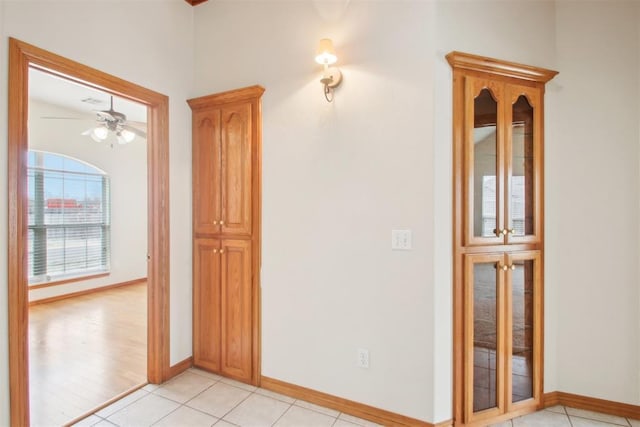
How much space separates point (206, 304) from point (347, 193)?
155 cm

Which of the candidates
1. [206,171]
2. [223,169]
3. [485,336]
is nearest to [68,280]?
[206,171]

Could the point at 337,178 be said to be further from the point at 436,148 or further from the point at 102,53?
the point at 102,53

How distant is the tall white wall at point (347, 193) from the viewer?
188 centimetres

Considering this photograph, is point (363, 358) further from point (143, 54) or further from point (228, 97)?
point (143, 54)

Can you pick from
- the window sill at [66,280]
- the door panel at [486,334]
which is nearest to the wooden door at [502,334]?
the door panel at [486,334]

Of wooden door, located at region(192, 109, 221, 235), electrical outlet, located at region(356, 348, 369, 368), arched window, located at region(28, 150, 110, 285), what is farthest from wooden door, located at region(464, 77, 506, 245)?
arched window, located at region(28, 150, 110, 285)

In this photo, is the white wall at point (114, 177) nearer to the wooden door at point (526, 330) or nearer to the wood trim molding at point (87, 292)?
the wood trim molding at point (87, 292)

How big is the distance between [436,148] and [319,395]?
5.98 ft

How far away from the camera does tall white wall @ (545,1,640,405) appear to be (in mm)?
2043

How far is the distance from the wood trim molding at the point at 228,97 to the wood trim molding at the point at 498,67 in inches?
53.0

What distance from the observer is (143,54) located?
2326 millimetres

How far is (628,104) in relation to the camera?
2043 mm

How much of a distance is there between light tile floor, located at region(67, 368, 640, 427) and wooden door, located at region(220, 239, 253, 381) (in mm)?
191

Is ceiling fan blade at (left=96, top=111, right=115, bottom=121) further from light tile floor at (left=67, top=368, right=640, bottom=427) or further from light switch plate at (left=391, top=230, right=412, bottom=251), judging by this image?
light switch plate at (left=391, top=230, right=412, bottom=251)
